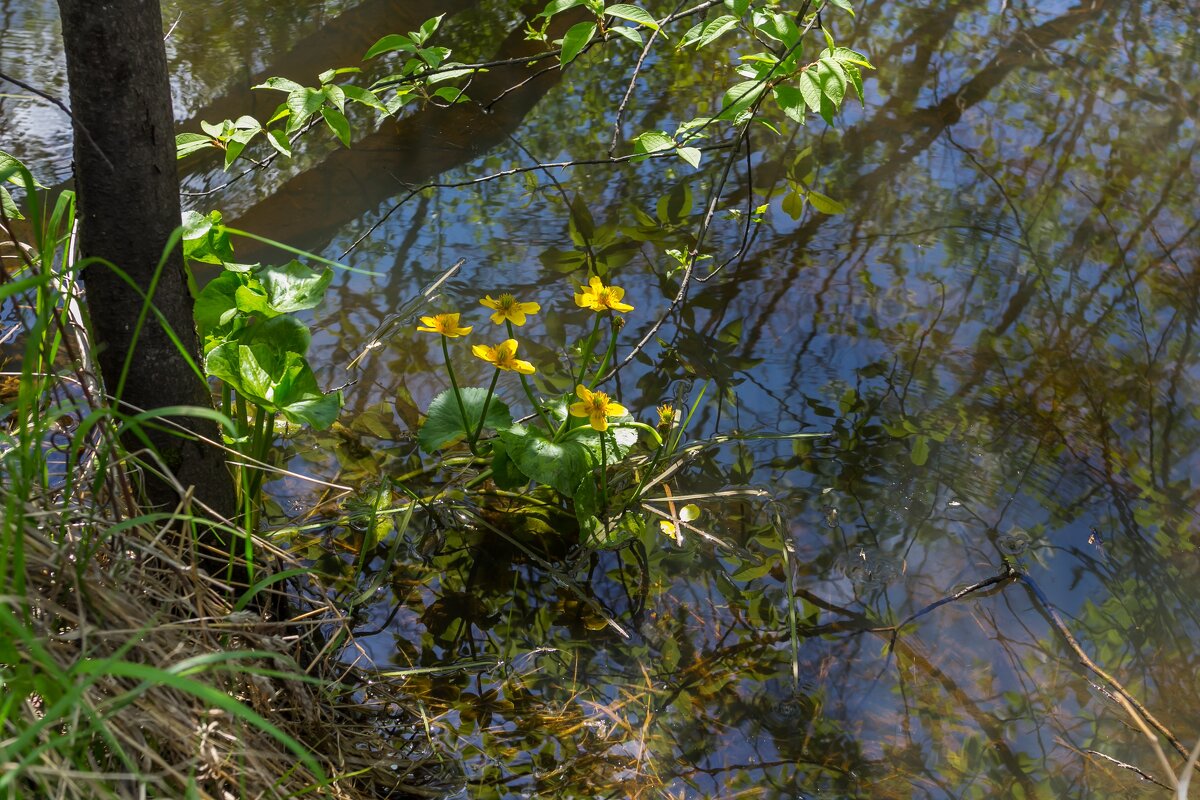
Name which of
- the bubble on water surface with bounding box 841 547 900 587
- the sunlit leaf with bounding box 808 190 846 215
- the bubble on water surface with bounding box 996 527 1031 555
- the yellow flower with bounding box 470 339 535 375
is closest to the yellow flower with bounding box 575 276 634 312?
the yellow flower with bounding box 470 339 535 375

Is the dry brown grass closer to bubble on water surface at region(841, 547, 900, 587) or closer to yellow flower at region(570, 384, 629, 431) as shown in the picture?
yellow flower at region(570, 384, 629, 431)

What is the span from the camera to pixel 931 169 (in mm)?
3484

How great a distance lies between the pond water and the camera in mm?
1832

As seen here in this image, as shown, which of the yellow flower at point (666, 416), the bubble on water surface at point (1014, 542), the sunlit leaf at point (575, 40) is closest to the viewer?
the sunlit leaf at point (575, 40)

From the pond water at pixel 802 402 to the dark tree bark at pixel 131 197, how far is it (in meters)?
0.57

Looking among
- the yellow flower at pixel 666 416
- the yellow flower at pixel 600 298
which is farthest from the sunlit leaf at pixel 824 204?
the yellow flower at pixel 600 298

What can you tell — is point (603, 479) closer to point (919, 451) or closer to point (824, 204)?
point (919, 451)

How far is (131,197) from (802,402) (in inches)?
64.8

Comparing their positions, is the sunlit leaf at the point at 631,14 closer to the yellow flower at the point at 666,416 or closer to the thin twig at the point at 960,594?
the yellow flower at the point at 666,416

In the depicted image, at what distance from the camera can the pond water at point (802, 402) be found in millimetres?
1832

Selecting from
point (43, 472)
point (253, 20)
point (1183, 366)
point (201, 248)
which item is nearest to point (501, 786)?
point (43, 472)

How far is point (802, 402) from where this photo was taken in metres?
2.57

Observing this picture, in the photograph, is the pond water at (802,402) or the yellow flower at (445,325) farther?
the yellow flower at (445,325)

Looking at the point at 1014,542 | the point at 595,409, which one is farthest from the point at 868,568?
the point at 595,409
